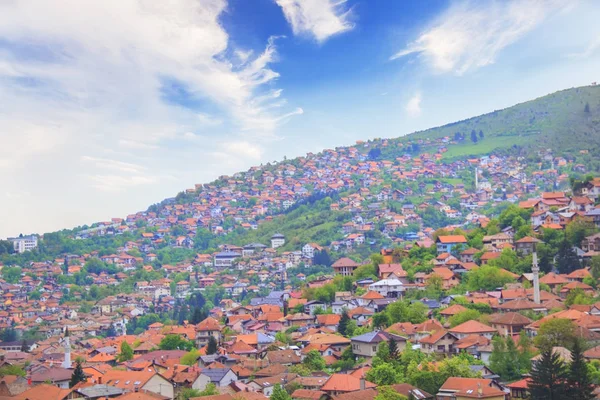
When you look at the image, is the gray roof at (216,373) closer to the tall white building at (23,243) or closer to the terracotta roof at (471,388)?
the terracotta roof at (471,388)

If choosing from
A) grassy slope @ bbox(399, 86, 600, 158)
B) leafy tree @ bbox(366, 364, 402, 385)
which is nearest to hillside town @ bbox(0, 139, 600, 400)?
leafy tree @ bbox(366, 364, 402, 385)

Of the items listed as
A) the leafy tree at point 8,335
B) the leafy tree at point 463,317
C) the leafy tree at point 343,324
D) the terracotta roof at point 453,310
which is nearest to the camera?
the leafy tree at point 463,317

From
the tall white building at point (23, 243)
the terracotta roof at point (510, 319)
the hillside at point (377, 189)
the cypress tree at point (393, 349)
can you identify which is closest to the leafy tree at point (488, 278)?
the terracotta roof at point (510, 319)

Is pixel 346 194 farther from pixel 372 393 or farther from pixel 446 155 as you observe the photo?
pixel 372 393

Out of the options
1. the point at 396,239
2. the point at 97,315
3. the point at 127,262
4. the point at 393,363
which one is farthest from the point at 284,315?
the point at 127,262

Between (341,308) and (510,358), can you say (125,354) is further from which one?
(510,358)
